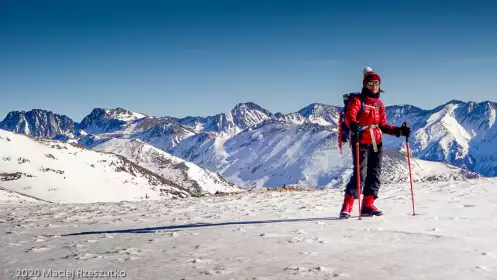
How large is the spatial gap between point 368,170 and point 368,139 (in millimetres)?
914

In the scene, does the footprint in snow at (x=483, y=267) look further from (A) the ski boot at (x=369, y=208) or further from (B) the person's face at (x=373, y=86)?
(B) the person's face at (x=373, y=86)

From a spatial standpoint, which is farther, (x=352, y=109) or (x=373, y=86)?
(x=373, y=86)

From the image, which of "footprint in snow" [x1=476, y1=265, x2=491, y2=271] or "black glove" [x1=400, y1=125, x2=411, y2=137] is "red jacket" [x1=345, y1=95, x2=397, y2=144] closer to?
"black glove" [x1=400, y1=125, x2=411, y2=137]

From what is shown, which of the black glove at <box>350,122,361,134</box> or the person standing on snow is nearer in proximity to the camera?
the black glove at <box>350,122,361,134</box>

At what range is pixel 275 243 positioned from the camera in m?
7.70

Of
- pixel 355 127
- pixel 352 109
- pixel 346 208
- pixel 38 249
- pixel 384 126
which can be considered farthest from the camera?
pixel 384 126

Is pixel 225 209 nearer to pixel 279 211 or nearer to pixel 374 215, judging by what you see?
pixel 279 211

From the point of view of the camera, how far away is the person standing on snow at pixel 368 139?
1070 cm

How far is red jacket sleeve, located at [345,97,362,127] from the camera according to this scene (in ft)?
34.9

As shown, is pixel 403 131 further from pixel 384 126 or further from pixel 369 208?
pixel 369 208

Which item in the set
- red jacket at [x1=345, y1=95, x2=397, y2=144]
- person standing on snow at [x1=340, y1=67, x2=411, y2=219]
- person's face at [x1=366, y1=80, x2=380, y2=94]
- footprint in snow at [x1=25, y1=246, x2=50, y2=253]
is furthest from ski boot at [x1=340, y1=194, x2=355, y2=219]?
footprint in snow at [x1=25, y1=246, x2=50, y2=253]

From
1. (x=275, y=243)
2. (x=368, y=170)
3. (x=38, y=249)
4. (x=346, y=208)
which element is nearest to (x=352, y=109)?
(x=368, y=170)

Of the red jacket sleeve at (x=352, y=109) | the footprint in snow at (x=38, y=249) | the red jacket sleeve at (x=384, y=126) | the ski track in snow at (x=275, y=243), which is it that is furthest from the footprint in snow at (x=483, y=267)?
the footprint in snow at (x=38, y=249)

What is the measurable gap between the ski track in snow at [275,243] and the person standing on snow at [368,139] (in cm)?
67
